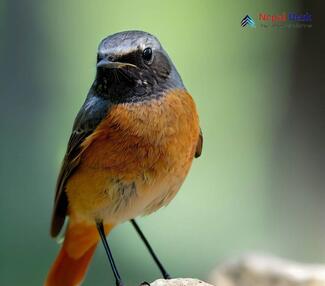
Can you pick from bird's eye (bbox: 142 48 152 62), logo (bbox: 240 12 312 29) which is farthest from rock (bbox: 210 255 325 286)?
bird's eye (bbox: 142 48 152 62)

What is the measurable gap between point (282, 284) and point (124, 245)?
64.8 inches

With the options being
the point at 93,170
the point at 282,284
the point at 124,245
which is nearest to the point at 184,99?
the point at 93,170

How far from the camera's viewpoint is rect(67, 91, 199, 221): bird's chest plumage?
2.95 m

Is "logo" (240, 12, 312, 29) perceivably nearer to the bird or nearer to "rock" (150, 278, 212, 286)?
the bird

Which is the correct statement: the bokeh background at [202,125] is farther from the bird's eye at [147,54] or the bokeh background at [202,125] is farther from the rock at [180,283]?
the rock at [180,283]

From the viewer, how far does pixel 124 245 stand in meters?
5.36

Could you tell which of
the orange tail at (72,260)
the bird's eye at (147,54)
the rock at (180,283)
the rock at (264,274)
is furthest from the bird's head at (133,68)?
the rock at (264,274)

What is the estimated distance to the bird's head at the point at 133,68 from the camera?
2612 millimetres

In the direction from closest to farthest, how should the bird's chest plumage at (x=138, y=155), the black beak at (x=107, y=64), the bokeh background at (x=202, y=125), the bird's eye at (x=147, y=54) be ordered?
1. the black beak at (x=107, y=64)
2. the bird's eye at (x=147, y=54)
3. the bird's chest plumage at (x=138, y=155)
4. the bokeh background at (x=202, y=125)

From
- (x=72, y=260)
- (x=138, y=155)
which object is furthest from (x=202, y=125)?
(x=138, y=155)

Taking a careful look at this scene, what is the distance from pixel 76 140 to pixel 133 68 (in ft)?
1.73

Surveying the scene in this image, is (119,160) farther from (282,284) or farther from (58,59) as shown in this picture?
(58,59)

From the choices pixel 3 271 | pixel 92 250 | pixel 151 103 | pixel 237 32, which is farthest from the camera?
pixel 237 32

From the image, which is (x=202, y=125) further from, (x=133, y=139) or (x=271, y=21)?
(x=133, y=139)
